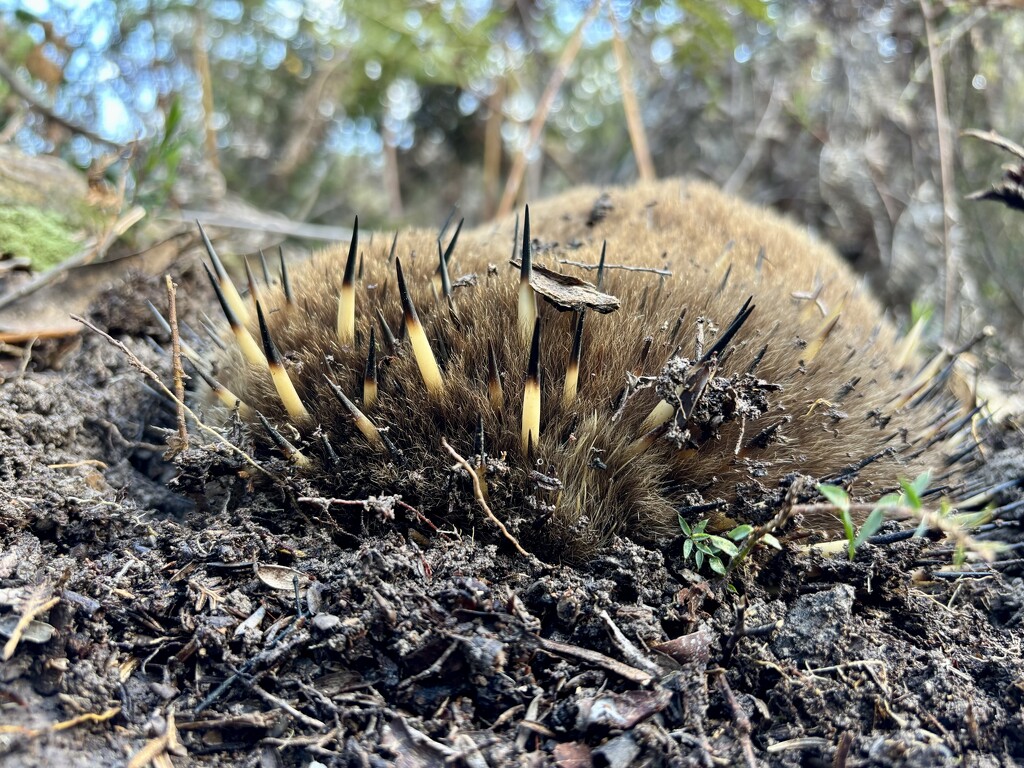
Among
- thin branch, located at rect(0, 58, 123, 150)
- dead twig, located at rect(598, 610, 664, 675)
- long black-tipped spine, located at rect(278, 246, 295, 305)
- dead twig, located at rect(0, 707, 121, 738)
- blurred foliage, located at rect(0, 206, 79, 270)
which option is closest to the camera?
dead twig, located at rect(0, 707, 121, 738)

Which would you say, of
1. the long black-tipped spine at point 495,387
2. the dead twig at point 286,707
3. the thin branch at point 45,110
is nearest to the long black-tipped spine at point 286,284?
the long black-tipped spine at point 495,387

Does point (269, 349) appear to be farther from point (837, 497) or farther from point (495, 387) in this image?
point (837, 497)

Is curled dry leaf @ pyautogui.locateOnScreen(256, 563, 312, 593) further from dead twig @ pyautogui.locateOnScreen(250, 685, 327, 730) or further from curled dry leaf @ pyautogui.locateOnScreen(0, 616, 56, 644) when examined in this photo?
curled dry leaf @ pyautogui.locateOnScreen(0, 616, 56, 644)

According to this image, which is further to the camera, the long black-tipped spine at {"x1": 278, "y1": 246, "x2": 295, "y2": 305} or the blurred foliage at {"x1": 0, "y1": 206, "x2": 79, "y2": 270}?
the blurred foliage at {"x1": 0, "y1": 206, "x2": 79, "y2": 270}

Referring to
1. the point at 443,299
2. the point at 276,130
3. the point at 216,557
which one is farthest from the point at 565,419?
the point at 276,130

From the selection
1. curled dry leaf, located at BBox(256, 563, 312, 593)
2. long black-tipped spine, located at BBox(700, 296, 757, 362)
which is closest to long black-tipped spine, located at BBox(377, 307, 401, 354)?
curled dry leaf, located at BBox(256, 563, 312, 593)

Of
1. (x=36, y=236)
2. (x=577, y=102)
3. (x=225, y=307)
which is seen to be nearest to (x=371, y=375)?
(x=225, y=307)

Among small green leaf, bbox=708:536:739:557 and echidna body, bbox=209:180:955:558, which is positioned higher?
echidna body, bbox=209:180:955:558
